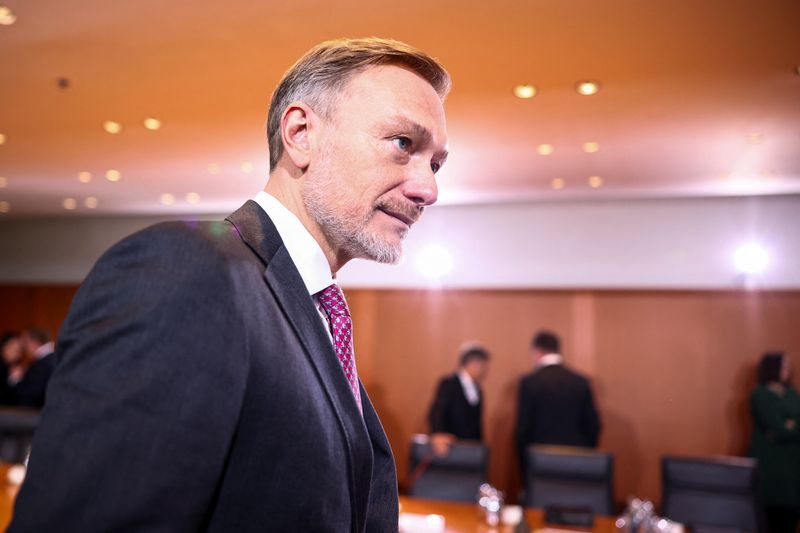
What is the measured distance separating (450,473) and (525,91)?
88.5 inches

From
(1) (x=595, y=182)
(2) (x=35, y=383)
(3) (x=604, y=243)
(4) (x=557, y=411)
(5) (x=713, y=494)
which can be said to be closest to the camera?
(5) (x=713, y=494)

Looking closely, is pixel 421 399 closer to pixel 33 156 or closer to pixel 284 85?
pixel 33 156

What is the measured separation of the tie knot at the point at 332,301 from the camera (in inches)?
37.9

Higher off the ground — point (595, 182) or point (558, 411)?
point (595, 182)

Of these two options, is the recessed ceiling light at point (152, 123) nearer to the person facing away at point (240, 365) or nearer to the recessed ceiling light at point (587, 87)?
the recessed ceiling light at point (587, 87)

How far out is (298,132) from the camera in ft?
3.19

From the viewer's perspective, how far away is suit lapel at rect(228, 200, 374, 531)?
802 millimetres

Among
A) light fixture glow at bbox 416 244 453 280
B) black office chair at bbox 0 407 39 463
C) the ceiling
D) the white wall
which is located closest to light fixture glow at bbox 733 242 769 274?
the white wall

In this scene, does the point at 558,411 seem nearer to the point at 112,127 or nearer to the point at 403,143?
the point at 112,127

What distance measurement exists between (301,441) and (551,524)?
2.60 metres

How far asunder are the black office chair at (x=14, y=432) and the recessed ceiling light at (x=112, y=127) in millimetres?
2011

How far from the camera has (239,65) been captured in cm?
360

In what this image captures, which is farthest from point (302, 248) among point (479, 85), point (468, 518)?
point (479, 85)

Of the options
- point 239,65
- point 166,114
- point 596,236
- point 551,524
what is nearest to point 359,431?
point 551,524
